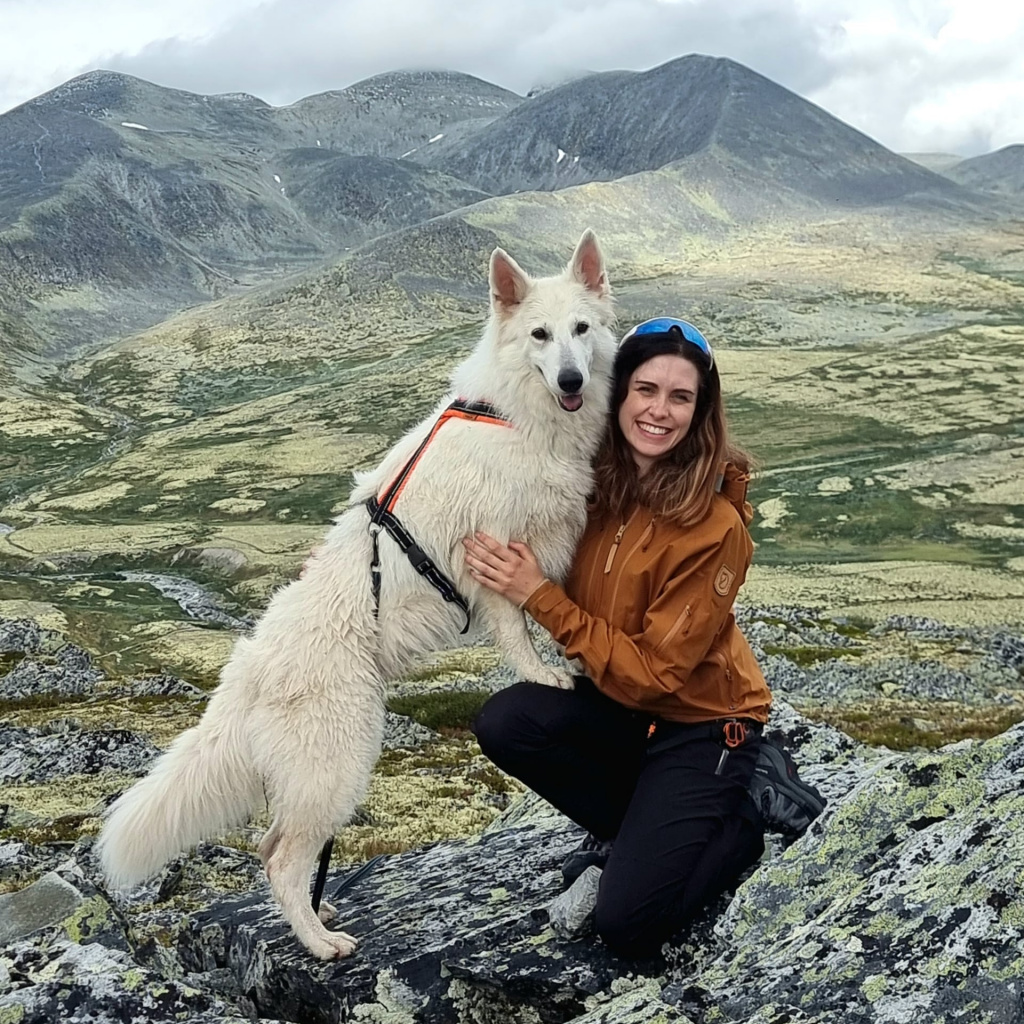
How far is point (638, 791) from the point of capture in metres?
6.95

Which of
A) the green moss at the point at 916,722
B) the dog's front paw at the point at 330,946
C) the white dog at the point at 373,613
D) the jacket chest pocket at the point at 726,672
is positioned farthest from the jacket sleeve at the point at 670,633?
the green moss at the point at 916,722

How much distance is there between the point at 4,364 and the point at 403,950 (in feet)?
693

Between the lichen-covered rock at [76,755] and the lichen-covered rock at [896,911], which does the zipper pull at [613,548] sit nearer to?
the lichen-covered rock at [896,911]

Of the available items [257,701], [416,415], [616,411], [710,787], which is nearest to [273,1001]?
[257,701]

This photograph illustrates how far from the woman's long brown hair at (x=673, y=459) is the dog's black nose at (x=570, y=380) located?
472 millimetres

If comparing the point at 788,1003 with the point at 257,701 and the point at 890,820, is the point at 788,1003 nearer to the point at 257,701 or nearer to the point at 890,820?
the point at 890,820

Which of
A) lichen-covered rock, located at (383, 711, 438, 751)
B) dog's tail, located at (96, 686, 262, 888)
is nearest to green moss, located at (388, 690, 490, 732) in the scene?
lichen-covered rock, located at (383, 711, 438, 751)

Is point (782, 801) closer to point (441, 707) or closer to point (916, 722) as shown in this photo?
point (916, 722)

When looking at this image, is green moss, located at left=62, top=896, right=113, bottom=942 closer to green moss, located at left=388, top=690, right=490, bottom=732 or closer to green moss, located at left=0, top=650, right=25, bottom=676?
green moss, located at left=388, top=690, right=490, bottom=732

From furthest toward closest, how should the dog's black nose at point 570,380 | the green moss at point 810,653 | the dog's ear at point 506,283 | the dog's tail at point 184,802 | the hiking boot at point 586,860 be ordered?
the green moss at point 810,653
the dog's ear at point 506,283
the dog's black nose at point 570,380
the hiking boot at point 586,860
the dog's tail at point 184,802

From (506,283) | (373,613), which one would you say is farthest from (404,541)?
(506,283)

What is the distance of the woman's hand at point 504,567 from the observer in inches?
297

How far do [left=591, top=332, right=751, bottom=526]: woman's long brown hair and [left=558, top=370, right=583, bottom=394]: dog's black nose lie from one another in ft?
1.55

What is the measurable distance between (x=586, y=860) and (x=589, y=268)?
5.22m
